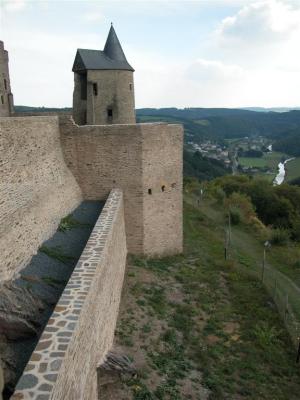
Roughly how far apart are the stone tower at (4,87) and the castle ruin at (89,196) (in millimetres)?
103

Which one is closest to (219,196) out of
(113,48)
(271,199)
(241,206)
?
(241,206)

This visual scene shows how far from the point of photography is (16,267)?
25.8ft

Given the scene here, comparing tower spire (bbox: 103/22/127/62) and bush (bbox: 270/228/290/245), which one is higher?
tower spire (bbox: 103/22/127/62)

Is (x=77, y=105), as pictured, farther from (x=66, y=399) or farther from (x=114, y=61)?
(x=66, y=399)

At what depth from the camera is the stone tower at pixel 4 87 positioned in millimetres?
19378

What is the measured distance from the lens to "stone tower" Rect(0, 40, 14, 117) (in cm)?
1938

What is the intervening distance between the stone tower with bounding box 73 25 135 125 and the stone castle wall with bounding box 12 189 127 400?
897 centimetres

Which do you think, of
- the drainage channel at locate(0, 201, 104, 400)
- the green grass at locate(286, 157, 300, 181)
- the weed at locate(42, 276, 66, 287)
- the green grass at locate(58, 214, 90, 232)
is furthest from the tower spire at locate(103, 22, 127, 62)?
the green grass at locate(286, 157, 300, 181)

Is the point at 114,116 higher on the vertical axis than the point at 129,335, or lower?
higher

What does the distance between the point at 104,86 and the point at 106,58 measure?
1.43 metres

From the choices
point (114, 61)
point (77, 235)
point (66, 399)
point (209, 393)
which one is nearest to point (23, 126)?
point (77, 235)

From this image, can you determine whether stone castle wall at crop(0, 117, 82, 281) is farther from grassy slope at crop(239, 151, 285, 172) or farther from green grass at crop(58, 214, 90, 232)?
grassy slope at crop(239, 151, 285, 172)

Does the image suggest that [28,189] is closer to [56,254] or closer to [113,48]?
[56,254]

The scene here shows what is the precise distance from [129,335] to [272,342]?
4394 millimetres
